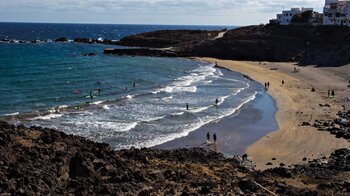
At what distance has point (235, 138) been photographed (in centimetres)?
3309

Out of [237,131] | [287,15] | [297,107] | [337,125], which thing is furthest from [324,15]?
[237,131]

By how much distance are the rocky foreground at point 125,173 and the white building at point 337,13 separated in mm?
67041

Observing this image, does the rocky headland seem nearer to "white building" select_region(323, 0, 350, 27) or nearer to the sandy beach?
"white building" select_region(323, 0, 350, 27)

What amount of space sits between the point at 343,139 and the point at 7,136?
21280 millimetres

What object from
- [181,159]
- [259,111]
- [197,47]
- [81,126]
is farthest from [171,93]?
[197,47]

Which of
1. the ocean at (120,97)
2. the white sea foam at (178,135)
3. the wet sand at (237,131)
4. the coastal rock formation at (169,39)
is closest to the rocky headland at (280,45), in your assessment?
the coastal rock formation at (169,39)

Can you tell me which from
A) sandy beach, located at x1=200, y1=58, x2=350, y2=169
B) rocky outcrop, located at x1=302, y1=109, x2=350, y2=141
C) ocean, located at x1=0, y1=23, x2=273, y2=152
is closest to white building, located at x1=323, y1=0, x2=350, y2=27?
sandy beach, located at x1=200, y1=58, x2=350, y2=169

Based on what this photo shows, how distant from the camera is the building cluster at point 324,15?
86394 mm

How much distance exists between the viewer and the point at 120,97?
4738 cm

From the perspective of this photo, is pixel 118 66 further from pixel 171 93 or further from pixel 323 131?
pixel 323 131

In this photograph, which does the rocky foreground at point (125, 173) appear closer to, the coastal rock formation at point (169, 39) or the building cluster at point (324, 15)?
the building cluster at point (324, 15)

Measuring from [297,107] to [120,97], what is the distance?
1679 centimetres

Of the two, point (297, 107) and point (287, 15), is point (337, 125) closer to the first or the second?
point (297, 107)

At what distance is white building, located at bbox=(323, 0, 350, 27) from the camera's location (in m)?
85.4
